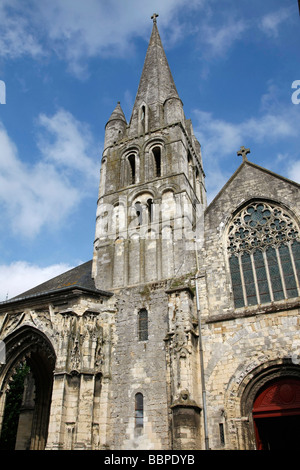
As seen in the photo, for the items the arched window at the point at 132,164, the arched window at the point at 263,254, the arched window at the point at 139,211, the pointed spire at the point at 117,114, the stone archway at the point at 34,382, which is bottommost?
the stone archway at the point at 34,382

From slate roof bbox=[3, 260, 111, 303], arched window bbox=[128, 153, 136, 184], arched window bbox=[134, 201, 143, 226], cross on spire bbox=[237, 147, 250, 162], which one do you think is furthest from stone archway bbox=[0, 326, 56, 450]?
cross on spire bbox=[237, 147, 250, 162]

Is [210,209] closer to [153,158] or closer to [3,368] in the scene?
[153,158]

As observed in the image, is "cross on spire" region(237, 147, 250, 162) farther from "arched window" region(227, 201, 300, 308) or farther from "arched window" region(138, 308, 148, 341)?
"arched window" region(138, 308, 148, 341)

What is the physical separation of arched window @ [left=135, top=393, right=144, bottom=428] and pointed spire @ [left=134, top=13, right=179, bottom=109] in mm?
14506

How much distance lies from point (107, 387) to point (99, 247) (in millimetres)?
5753

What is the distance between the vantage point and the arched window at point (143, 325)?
45.1 feet

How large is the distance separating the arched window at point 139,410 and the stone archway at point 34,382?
4171mm

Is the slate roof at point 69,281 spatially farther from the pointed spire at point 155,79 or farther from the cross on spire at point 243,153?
the pointed spire at point 155,79

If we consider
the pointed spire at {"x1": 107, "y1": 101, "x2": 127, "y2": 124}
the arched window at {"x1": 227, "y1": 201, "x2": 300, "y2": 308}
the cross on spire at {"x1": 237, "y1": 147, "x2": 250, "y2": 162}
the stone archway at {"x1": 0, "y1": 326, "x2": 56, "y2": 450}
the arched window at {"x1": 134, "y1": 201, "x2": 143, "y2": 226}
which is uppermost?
the pointed spire at {"x1": 107, "y1": 101, "x2": 127, "y2": 124}

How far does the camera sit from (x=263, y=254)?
44.6ft

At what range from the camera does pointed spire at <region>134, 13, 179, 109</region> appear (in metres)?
21.9

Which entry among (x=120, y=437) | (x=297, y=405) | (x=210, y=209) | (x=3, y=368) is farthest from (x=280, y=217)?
(x=3, y=368)

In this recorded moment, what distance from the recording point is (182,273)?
14.6 meters

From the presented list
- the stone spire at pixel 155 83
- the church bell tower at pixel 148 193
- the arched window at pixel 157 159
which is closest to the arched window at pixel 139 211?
the church bell tower at pixel 148 193
